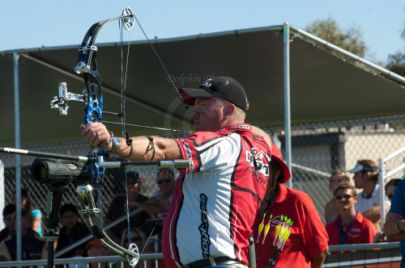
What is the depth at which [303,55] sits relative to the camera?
9.52 m

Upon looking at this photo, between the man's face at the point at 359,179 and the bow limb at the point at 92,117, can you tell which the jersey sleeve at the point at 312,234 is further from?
the man's face at the point at 359,179

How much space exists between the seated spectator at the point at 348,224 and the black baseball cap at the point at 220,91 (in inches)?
178

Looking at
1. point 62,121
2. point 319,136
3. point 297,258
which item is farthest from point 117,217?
point 319,136

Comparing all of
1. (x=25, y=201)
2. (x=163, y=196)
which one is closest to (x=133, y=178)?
(x=163, y=196)

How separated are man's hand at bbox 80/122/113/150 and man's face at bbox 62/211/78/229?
7.05 meters

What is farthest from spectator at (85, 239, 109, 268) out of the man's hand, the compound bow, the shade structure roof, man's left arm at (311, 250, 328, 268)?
the man's hand

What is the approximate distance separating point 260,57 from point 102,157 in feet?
16.3

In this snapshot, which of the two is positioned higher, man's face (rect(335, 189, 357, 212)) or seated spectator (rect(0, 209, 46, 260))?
man's face (rect(335, 189, 357, 212))

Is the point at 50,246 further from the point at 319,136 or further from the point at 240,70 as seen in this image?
the point at 319,136

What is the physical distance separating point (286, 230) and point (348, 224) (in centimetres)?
333

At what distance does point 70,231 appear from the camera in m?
11.3

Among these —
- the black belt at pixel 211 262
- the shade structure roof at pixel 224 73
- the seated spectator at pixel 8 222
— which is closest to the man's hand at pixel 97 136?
the black belt at pixel 211 262

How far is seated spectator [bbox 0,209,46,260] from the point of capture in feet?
36.5

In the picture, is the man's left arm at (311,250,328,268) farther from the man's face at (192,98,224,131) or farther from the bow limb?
the man's face at (192,98,224,131)
